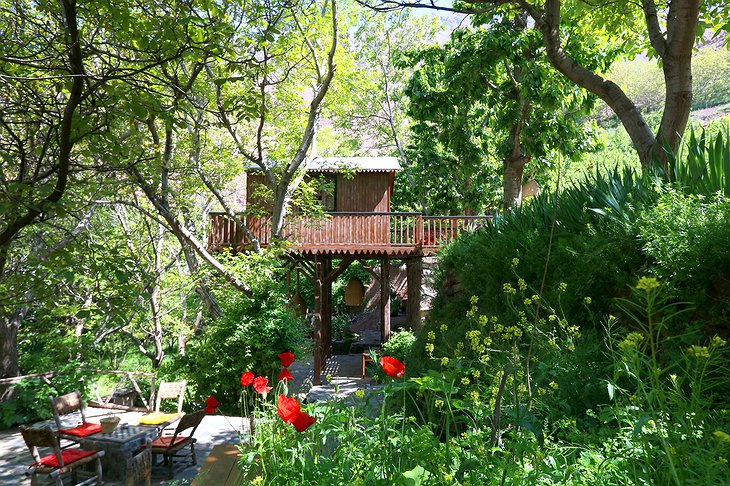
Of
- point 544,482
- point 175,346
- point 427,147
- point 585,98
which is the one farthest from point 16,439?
point 427,147

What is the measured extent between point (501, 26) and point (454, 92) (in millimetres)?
1366

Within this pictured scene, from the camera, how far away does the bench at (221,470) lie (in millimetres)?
2656

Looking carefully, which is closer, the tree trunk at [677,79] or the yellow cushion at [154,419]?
the tree trunk at [677,79]

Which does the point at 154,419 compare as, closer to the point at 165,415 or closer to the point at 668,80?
the point at 165,415

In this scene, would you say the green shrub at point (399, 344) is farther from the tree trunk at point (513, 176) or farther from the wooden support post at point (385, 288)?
the tree trunk at point (513, 176)

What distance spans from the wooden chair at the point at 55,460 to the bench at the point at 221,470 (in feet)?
13.9

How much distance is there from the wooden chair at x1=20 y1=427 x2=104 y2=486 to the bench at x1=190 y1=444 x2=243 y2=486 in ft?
13.9

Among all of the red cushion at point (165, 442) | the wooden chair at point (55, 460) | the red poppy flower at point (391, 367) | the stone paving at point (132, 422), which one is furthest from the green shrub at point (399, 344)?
the red poppy flower at point (391, 367)

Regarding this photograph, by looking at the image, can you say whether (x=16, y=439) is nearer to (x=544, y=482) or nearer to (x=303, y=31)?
(x=303, y=31)

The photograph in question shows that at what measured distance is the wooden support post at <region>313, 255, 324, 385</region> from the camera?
13828mm

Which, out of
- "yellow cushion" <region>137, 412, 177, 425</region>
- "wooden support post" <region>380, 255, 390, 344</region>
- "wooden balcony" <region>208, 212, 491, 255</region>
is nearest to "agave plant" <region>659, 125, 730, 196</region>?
"yellow cushion" <region>137, 412, 177, 425</region>

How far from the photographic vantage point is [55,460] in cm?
680

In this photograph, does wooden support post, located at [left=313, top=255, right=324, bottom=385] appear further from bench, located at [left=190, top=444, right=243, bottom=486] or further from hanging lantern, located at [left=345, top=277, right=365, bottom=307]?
bench, located at [left=190, top=444, right=243, bottom=486]

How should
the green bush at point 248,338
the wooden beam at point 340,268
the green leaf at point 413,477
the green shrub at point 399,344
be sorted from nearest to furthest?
1. the green leaf at point 413,477
2. the green bush at point 248,338
3. the green shrub at point 399,344
4. the wooden beam at point 340,268
